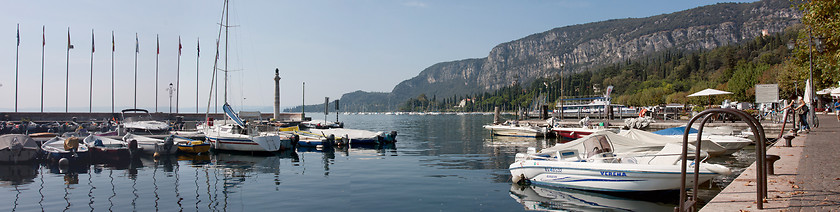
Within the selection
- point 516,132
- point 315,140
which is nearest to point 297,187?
point 315,140

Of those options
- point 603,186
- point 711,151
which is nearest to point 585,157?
point 603,186

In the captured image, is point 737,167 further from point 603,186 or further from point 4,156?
point 4,156

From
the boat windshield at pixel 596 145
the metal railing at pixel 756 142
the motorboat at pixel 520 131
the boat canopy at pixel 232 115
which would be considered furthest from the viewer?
the motorboat at pixel 520 131

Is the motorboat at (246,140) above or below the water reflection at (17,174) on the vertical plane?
above

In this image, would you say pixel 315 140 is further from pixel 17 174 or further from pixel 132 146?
pixel 17 174

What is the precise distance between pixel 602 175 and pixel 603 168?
0.20 m

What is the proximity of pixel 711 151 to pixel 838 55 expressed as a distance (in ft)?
20.7

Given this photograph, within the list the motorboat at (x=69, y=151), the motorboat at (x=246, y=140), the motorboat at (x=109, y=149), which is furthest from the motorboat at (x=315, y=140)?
the motorboat at (x=69, y=151)

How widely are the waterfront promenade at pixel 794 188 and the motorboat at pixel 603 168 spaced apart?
1.84m

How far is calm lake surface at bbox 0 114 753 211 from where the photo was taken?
13469 millimetres

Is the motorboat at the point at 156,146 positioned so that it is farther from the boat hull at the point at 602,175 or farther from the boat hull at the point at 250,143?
the boat hull at the point at 602,175

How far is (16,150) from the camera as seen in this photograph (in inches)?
914

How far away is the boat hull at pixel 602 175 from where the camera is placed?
13.1m

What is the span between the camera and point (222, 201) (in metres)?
14.2
